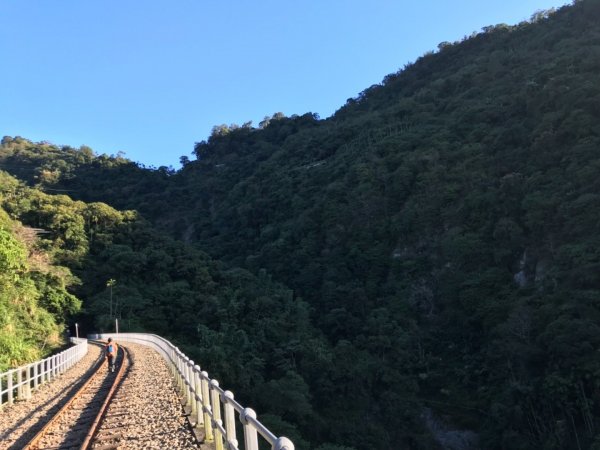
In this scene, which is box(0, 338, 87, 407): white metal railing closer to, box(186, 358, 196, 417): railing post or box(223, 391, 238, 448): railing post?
box(186, 358, 196, 417): railing post

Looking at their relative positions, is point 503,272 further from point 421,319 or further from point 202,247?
point 202,247

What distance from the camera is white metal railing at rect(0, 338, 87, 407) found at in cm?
1195

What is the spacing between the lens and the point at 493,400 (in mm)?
31562

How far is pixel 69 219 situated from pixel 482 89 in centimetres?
5987

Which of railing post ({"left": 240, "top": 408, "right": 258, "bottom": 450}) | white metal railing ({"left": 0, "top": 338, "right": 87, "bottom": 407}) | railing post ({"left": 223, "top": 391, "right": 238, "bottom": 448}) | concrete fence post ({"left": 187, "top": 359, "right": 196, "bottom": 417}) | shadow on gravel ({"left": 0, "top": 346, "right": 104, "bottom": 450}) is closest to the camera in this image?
railing post ({"left": 240, "top": 408, "right": 258, "bottom": 450})

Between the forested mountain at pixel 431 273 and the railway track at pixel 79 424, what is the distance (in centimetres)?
1695

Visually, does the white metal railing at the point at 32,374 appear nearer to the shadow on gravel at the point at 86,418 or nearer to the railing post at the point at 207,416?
the shadow on gravel at the point at 86,418

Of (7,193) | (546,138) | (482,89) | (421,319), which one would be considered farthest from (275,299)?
(482,89)

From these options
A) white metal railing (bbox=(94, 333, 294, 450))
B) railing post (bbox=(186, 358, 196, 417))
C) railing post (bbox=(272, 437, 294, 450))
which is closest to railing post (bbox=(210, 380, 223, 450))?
white metal railing (bbox=(94, 333, 294, 450))

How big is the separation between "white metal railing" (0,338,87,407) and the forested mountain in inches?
418

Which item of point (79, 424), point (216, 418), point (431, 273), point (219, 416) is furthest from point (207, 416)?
point (431, 273)

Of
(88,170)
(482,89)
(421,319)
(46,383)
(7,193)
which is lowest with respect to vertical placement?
(421,319)

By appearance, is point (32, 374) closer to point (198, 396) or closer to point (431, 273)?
point (198, 396)

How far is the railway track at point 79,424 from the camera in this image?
7.61m
